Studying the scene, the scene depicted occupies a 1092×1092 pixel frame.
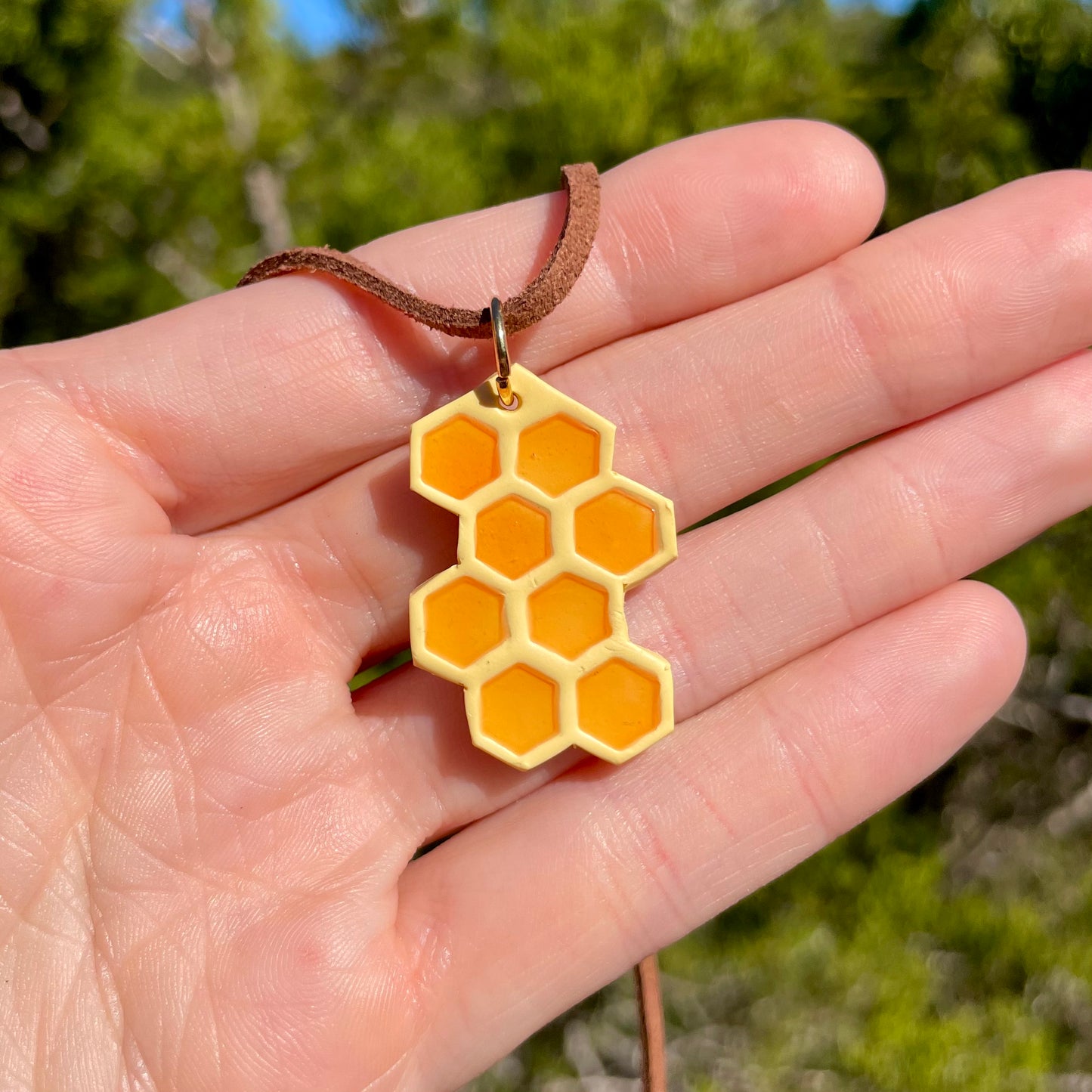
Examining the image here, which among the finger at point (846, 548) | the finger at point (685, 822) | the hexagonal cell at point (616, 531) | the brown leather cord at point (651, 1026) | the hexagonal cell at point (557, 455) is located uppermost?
the hexagonal cell at point (557, 455)

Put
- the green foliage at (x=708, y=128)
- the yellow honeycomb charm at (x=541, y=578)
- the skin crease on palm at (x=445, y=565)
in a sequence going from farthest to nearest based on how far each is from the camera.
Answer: the green foliage at (x=708, y=128) < the yellow honeycomb charm at (x=541, y=578) < the skin crease on palm at (x=445, y=565)

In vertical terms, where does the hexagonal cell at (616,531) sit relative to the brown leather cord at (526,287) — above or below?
below

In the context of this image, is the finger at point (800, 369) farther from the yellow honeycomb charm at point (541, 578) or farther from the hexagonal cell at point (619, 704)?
the hexagonal cell at point (619, 704)

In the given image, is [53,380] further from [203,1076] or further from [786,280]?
[786,280]

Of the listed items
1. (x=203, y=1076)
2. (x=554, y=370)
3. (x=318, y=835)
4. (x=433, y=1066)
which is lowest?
(x=433, y=1066)

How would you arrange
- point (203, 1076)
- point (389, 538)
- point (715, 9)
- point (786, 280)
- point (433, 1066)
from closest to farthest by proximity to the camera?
point (203, 1076) < point (433, 1066) < point (389, 538) < point (786, 280) < point (715, 9)

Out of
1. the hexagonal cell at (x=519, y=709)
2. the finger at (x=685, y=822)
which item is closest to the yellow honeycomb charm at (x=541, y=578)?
the hexagonal cell at (x=519, y=709)

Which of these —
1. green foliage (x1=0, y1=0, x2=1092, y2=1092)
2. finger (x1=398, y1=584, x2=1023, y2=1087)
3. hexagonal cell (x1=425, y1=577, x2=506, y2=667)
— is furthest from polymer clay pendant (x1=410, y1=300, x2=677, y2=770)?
green foliage (x1=0, y1=0, x2=1092, y2=1092)

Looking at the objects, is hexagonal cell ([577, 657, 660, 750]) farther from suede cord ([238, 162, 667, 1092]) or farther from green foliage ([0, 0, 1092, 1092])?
green foliage ([0, 0, 1092, 1092])

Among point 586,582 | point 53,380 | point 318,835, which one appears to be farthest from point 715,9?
point 318,835
